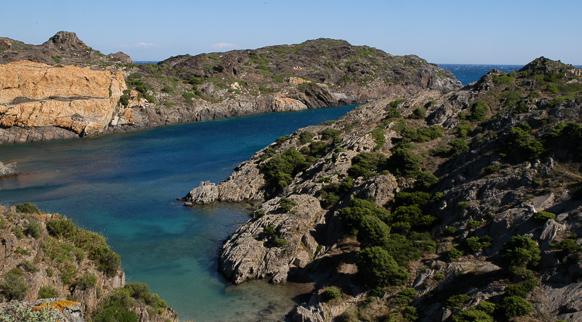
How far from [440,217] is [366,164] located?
47.5 feet

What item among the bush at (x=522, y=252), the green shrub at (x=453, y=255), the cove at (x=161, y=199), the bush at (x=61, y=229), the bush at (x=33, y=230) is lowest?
the cove at (x=161, y=199)

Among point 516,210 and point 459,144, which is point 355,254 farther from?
point 459,144

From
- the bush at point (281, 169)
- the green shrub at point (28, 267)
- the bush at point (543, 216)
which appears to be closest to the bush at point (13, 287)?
the green shrub at point (28, 267)

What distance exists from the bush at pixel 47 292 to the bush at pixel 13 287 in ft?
2.70

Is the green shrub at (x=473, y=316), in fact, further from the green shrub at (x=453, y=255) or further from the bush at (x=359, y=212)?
A: the bush at (x=359, y=212)

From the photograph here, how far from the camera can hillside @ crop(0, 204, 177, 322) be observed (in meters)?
25.2

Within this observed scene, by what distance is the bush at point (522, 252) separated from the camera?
105 ft

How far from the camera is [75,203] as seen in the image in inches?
2566

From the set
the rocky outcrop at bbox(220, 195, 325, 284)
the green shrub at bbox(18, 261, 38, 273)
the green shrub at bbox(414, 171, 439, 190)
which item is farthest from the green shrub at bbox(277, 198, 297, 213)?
the green shrub at bbox(18, 261, 38, 273)

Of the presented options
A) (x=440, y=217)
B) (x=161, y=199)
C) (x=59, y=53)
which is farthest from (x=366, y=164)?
(x=59, y=53)

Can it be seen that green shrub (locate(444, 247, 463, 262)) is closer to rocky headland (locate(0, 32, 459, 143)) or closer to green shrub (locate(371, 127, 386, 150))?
green shrub (locate(371, 127, 386, 150))

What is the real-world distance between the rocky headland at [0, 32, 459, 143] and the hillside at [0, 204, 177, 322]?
89.4 metres

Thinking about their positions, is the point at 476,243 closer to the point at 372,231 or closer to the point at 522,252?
the point at 522,252

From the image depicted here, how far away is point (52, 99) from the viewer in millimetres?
115062
